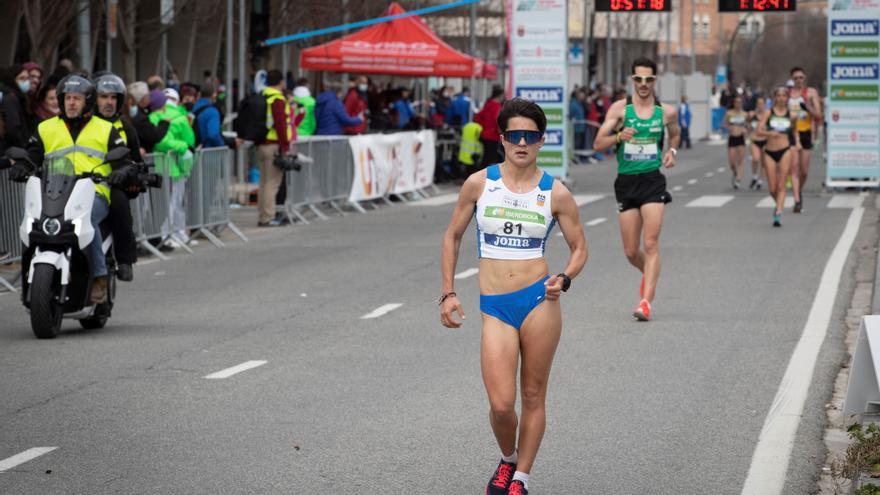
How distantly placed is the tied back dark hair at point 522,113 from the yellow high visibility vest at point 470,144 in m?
24.2

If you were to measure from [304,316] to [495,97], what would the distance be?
716 inches

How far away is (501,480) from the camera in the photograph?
6707 mm

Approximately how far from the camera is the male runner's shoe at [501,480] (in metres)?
6.67

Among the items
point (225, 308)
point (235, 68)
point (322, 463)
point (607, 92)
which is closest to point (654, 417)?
point (322, 463)

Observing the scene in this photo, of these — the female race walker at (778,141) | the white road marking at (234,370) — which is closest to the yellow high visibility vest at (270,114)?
the female race walker at (778,141)

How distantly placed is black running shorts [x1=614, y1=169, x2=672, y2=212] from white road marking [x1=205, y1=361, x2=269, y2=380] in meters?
3.60

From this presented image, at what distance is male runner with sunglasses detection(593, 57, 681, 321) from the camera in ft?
42.2

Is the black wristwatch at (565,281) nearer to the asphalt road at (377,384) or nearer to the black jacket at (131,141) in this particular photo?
the asphalt road at (377,384)

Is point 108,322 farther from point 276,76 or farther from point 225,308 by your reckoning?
point 276,76

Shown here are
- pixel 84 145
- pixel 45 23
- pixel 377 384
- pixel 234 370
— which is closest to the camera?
pixel 377 384

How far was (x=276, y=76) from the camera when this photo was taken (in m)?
22.0

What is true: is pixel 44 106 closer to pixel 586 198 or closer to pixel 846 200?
pixel 586 198

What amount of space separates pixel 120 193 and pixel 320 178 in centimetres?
1138

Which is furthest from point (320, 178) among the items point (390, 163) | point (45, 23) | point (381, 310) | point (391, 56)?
point (381, 310)
